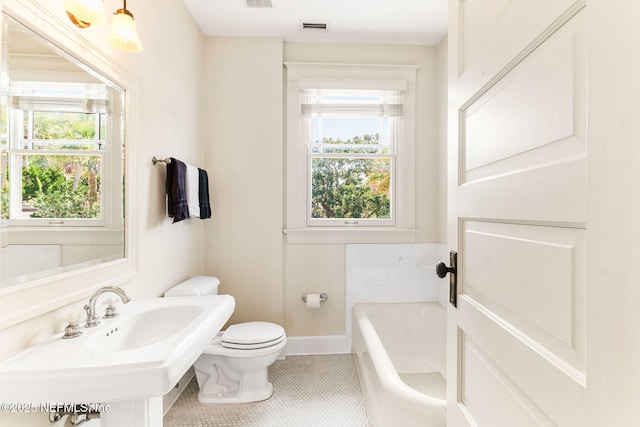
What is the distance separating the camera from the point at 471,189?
81 centimetres

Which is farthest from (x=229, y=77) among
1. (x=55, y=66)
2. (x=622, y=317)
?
(x=622, y=317)

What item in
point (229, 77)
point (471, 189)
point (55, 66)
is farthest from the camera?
point (229, 77)

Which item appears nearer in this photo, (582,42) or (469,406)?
(582,42)

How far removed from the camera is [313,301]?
2486 mm

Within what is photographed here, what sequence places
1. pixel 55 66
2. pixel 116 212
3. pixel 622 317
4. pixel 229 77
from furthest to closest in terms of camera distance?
pixel 229 77
pixel 116 212
pixel 55 66
pixel 622 317

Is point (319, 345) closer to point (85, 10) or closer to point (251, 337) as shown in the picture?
point (251, 337)

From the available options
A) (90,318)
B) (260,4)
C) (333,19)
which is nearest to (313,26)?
(333,19)

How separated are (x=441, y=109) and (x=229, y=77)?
1.70 meters

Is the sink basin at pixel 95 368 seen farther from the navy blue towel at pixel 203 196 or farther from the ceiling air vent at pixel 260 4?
the ceiling air vent at pixel 260 4

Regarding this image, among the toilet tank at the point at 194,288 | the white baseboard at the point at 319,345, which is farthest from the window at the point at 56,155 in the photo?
the white baseboard at the point at 319,345

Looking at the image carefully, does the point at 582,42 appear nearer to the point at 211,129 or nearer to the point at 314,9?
the point at 314,9

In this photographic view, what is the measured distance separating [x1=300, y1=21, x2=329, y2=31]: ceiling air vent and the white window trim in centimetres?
24

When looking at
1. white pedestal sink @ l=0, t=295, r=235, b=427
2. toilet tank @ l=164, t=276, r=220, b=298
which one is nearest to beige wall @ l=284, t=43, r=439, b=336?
toilet tank @ l=164, t=276, r=220, b=298

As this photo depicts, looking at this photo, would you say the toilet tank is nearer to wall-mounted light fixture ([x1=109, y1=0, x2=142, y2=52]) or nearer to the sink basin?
the sink basin
